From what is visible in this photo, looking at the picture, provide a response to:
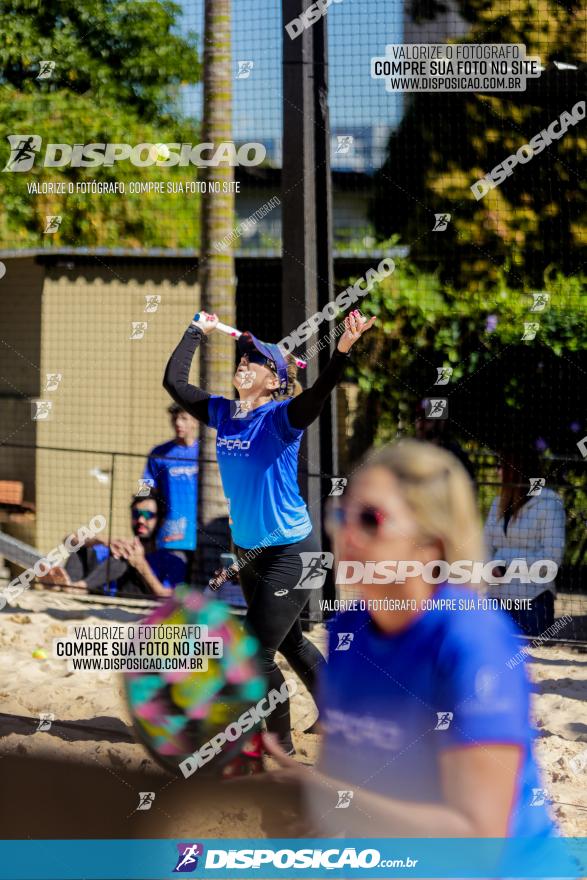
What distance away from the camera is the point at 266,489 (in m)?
3.53

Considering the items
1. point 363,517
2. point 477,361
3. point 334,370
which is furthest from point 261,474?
point 477,361

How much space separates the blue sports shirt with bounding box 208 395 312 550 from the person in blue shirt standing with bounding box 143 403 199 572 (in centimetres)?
169

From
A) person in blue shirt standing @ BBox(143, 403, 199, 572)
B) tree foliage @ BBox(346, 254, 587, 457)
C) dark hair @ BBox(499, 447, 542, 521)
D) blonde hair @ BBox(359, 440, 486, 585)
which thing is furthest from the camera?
tree foliage @ BBox(346, 254, 587, 457)

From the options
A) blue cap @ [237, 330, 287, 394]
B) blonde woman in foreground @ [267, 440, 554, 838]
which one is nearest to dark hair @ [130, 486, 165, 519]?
blue cap @ [237, 330, 287, 394]

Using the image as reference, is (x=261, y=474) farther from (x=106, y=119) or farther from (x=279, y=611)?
(x=106, y=119)

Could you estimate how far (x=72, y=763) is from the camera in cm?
366

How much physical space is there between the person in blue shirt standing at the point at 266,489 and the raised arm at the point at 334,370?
0.02 metres

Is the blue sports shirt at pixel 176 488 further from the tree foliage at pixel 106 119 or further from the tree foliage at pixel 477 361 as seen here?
the tree foliage at pixel 106 119

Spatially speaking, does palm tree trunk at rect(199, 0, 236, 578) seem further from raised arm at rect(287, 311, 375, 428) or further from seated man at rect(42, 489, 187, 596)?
raised arm at rect(287, 311, 375, 428)

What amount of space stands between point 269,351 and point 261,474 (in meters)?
0.48

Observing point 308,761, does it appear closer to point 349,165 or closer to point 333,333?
point 333,333

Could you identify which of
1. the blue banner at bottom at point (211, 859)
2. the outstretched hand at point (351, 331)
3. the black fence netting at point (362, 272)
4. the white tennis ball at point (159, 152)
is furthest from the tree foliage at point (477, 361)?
the blue banner at bottom at point (211, 859)

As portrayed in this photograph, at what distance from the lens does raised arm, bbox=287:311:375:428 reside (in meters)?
3.12

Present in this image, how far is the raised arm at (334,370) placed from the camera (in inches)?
123
